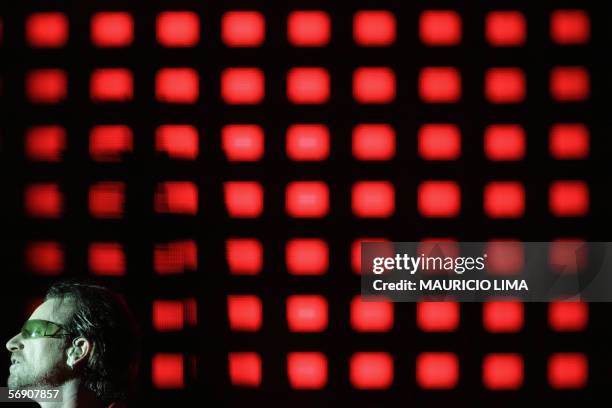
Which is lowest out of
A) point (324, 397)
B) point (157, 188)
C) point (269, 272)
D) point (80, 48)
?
point (324, 397)

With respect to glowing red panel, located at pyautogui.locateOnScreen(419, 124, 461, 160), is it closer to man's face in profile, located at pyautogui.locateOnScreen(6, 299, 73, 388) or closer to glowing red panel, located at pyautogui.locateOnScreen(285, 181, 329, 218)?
glowing red panel, located at pyautogui.locateOnScreen(285, 181, 329, 218)

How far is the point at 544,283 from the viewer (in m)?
4.41

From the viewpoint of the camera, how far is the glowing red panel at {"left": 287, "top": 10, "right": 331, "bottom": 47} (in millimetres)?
4477

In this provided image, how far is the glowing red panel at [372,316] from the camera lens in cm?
443

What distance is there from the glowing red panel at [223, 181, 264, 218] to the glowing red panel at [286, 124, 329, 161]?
1.32 feet

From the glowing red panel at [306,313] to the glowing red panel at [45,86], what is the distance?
254 centimetres

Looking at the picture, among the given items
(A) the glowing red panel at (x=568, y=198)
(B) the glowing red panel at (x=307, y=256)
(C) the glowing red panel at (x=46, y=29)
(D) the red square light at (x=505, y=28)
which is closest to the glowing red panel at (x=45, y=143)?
(C) the glowing red panel at (x=46, y=29)

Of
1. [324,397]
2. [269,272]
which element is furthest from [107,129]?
[324,397]

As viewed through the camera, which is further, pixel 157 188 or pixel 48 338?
pixel 157 188

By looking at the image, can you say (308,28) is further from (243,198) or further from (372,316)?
(372,316)

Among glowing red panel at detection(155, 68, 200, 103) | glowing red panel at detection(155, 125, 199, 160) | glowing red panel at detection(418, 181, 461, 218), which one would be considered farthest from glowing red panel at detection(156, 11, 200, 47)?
glowing red panel at detection(418, 181, 461, 218)

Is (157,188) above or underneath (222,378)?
above

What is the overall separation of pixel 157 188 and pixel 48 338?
4.82ft

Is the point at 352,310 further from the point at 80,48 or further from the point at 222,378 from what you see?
the point at 80,48
